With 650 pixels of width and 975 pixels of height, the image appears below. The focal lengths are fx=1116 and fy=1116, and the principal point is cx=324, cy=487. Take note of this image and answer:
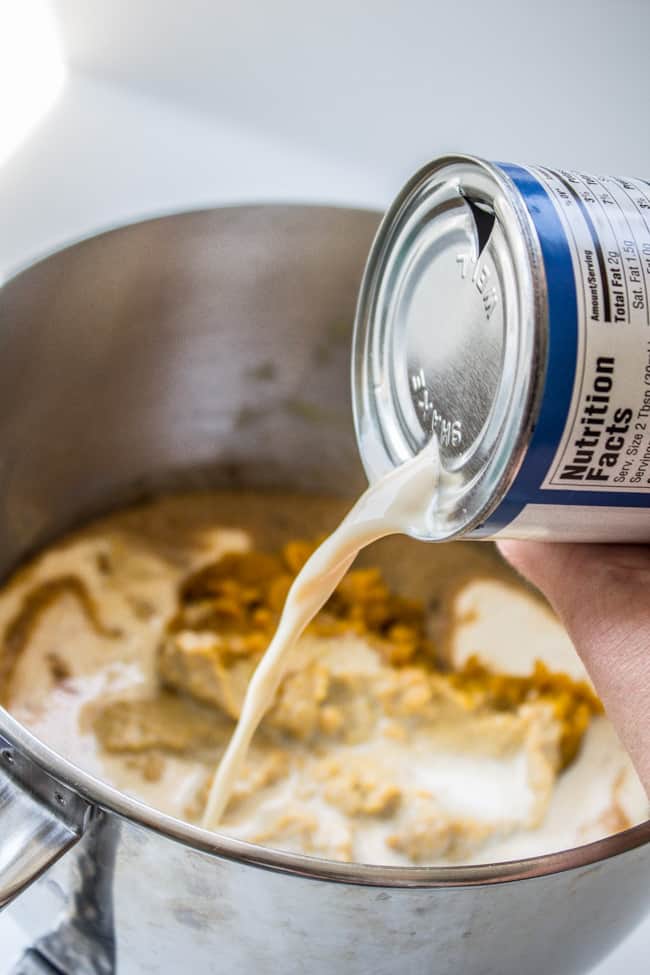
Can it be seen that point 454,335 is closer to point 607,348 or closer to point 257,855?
point 607,348

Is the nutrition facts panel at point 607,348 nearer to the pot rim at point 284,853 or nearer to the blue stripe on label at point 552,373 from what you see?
the blue stripe on label at point 552,373

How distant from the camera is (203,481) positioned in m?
1.15

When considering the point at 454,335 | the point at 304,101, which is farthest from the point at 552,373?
the point at 304,101

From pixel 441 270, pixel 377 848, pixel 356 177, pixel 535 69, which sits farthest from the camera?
pixel 356 177

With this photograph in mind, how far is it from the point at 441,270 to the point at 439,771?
19.2 inches

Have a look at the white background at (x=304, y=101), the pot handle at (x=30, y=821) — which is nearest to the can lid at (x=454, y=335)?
the pot handle at (x=30, y=821)

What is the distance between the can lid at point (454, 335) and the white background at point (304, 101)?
53 centimetres

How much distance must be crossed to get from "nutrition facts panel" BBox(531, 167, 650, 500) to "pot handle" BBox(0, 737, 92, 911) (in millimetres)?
274

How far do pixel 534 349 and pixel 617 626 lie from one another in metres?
0.21

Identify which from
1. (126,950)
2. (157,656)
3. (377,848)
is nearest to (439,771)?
(377,848)

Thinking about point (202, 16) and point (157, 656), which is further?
point (202, 16)

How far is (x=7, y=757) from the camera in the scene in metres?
0.54

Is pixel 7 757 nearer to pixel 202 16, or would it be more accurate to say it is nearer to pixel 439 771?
pixel 439 771

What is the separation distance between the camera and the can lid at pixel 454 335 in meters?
0.51
